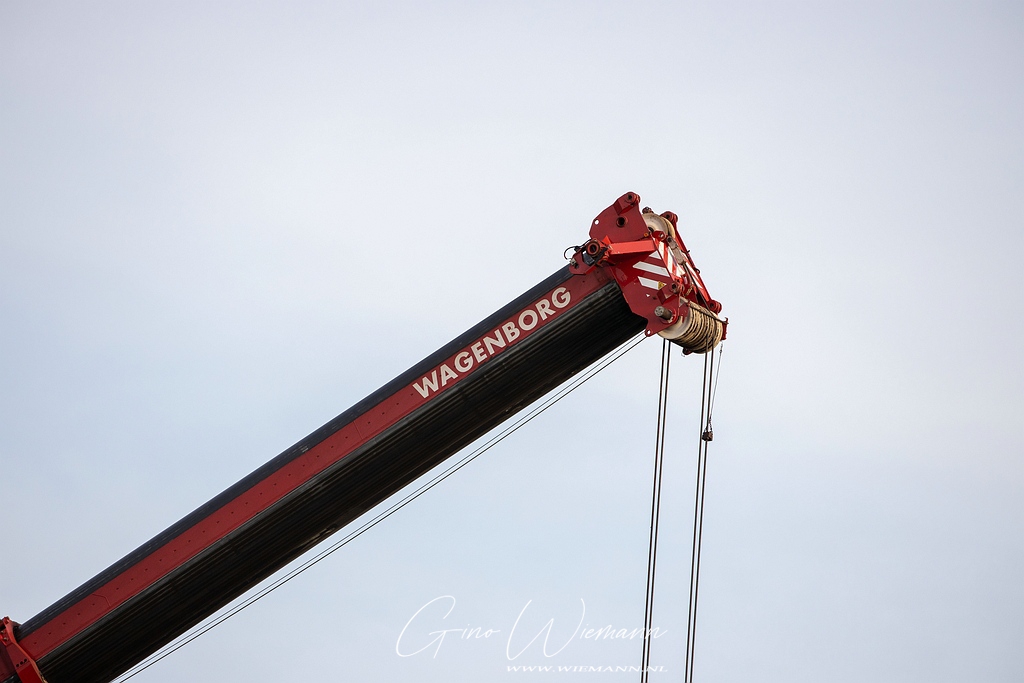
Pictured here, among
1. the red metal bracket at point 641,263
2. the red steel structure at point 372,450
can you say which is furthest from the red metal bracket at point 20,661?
the red metal bracket at point 641,263

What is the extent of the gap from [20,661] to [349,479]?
382 cm

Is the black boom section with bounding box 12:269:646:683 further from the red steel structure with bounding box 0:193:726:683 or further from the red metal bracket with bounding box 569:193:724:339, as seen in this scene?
the red metal bracket with bounding box 569:193:724:339

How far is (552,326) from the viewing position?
10.6m

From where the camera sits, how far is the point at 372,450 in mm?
10828

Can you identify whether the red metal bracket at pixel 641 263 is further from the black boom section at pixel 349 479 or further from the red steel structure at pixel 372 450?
the black boom section at pixel 349 479

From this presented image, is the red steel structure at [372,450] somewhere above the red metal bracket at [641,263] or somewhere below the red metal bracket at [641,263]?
below

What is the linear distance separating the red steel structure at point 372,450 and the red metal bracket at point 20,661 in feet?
0.03

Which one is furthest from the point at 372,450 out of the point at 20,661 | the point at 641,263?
the point at 20,661

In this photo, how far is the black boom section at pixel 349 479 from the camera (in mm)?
10695

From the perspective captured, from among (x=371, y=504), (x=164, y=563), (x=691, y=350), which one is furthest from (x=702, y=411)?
(x=164, y=563)

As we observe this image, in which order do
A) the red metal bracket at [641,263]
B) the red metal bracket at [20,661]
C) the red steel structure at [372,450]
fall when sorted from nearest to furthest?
the red metal bracket at [641,263] < the red steel structure at [372,450] < the red metal bracket at [20,661]

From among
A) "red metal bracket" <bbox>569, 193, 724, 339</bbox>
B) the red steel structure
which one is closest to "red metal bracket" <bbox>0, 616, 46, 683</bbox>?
the red steel structure

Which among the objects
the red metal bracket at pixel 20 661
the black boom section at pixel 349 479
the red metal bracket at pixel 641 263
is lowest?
the red metal bracket at pixel 20 661

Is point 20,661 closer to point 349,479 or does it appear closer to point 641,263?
point 349,479
